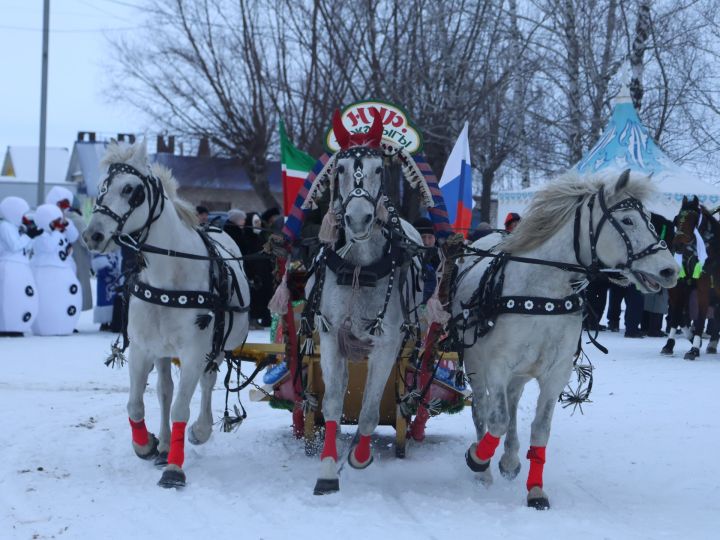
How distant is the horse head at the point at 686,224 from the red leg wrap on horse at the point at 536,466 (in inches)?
269

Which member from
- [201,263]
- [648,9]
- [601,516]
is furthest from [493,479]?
[648,9]

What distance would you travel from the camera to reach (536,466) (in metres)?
6.37

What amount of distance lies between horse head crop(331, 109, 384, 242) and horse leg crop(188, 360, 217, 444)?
6.70 ft

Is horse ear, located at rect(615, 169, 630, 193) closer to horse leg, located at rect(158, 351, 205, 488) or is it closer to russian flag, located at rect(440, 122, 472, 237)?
horse leg, located at rect(158, 351, 205, 488)

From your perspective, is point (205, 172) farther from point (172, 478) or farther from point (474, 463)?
point (474, 463)

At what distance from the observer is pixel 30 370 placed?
12.3 metres

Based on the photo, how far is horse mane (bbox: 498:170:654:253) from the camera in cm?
636

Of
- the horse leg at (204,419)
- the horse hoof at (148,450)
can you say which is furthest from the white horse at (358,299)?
the horse hoof at (148,450)

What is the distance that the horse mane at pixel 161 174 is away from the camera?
6707 millimetres

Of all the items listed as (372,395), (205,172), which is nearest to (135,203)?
(372,395)

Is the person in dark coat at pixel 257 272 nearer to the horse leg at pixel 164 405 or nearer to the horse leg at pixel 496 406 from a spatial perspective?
the horse leg at pixel 164 405

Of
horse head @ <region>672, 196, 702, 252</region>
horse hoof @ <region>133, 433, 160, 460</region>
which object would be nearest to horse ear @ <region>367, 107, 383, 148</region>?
horse hoof @ <region>133, 433, 160, 460</region>

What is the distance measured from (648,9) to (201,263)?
18129 mm

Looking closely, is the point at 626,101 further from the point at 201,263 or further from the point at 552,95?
the point at 201,263
